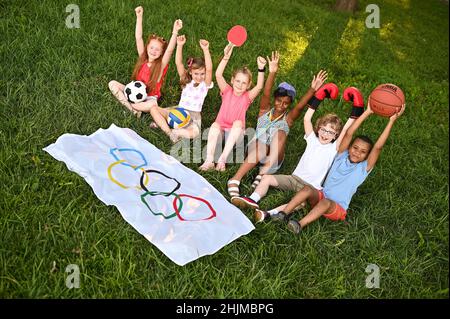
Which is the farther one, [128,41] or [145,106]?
[128,41]

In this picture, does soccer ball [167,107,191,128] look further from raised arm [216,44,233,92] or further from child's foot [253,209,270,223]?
child's foot [253,209,270,223]

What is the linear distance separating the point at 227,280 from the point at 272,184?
1.26 metres

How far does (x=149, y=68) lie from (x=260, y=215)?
82.9 inches

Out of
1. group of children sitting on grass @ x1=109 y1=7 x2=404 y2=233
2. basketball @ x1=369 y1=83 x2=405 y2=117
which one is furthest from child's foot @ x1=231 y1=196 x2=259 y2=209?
basketball @ x1=369 y1=83 x2=405 y2=117

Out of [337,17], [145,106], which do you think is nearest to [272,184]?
[145,106]

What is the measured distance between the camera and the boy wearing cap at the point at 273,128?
4.45 meters

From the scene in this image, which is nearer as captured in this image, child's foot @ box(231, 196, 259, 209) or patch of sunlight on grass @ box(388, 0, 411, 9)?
child's foot @ box(231, 196, 259, 209)

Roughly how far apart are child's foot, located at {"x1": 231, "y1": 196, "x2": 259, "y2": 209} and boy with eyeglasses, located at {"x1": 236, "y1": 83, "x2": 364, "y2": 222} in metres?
0.04

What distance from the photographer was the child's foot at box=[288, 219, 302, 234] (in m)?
3.82

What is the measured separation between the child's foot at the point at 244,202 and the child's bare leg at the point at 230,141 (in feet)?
1.58

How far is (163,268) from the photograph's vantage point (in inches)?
129

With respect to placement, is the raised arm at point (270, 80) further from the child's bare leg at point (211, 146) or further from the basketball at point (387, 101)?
the basketball at point (387, 101)

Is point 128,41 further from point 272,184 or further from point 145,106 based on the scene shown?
point 272,184
